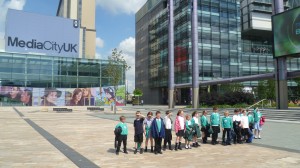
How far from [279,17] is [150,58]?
53056 millimetres

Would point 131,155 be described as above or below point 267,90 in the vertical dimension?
below

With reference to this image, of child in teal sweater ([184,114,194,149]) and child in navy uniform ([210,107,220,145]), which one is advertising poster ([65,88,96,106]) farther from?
child in teal sweater ([184,114,194,149])

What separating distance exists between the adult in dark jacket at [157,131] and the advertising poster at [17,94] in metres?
59.0

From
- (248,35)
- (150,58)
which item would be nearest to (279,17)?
(248,35)

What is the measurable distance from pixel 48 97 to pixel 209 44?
124 ft

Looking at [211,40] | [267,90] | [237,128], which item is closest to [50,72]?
[211,40]

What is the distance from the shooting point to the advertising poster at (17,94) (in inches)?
2442

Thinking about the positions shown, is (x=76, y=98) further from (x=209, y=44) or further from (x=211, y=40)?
(x=211, y=40)

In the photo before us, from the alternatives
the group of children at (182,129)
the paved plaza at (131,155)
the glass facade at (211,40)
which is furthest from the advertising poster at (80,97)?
the group of children at (182,129)

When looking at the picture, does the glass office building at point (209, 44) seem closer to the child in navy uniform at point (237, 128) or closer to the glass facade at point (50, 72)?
the glass facade at point (50, 72)

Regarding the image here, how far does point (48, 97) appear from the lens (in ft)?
218

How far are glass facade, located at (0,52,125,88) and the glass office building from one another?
14.0m

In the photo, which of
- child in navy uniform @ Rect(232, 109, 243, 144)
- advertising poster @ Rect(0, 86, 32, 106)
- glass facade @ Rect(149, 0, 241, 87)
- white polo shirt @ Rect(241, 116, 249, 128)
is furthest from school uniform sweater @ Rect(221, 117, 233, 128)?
→ advertising poster @ Rect(0, 86, 32, 106)

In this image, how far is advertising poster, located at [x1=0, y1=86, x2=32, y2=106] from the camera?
62.0 metres
